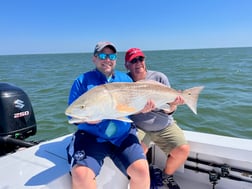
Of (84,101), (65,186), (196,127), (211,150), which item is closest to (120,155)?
(65,186)

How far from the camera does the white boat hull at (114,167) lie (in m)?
1.97

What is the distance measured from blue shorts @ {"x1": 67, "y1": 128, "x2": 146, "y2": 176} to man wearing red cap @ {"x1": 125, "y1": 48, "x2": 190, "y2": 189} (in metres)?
0.43

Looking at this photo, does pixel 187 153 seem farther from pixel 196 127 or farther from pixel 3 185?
pixel 196 127

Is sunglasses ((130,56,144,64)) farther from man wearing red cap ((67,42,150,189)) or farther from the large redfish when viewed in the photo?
the large redfish

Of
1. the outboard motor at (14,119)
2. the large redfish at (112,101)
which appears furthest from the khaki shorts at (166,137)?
the outboard motor at (14,119)

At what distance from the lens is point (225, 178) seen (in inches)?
108

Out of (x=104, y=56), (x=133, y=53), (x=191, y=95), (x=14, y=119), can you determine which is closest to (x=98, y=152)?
(x=104, y=56)

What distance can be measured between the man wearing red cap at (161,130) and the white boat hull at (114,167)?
0.19 meters

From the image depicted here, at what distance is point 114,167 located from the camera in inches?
91.9

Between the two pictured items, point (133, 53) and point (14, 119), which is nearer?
point (133, 53)

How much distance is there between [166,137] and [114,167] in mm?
729

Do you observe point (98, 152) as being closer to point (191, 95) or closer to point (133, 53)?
point (191, 95)

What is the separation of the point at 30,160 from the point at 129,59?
1.44m

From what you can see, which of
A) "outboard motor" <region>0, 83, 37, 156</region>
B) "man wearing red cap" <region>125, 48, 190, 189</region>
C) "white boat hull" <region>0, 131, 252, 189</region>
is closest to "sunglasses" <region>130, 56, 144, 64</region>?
"man wearing red cap" <region>125, 48, 190, 189</region>
